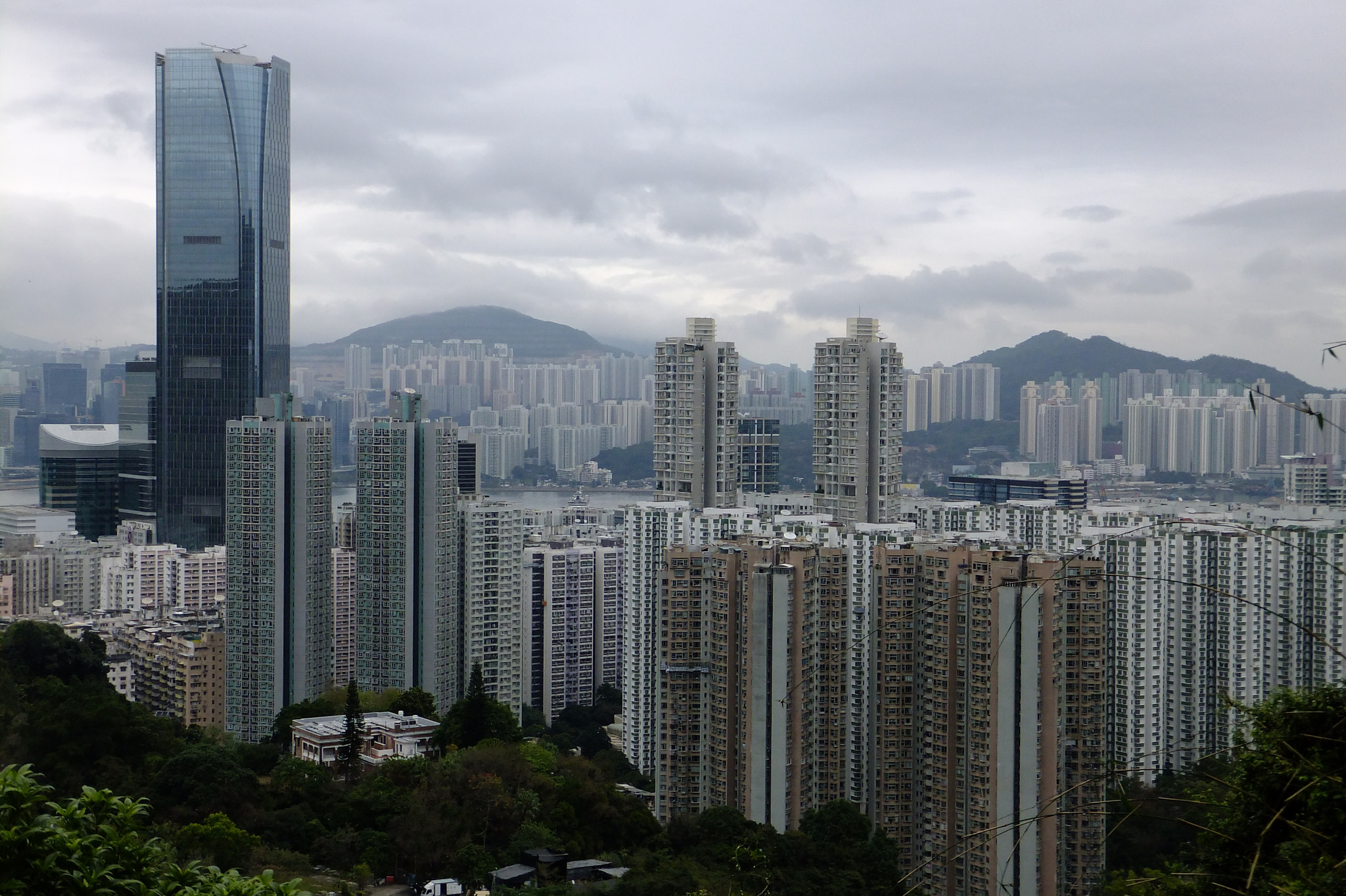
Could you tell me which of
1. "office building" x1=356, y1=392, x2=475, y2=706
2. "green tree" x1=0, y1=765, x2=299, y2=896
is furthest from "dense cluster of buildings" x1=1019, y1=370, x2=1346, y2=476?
"green tree" x1=0, y1=765, x2=299, y2=896

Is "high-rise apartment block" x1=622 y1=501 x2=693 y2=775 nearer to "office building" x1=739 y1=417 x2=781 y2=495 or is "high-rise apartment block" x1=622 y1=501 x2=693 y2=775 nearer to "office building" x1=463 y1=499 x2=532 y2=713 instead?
"office building" x1=463 y1=499 x2=532 y2=713

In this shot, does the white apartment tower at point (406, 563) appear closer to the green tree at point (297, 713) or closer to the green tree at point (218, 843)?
the green tree at point (297, 713)

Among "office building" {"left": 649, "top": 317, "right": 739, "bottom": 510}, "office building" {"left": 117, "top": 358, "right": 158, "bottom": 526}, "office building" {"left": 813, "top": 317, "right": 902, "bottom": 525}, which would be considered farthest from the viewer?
"office building" {"left": 117, "top": 358, "right": 158, "bottom": 526}

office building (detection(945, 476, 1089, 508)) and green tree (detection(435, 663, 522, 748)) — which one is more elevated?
office building (detection(945, 476, 1089, 508))

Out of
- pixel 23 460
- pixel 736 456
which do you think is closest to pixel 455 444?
pixel 736 456

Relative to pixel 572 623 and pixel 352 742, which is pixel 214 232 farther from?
pixel 352 742

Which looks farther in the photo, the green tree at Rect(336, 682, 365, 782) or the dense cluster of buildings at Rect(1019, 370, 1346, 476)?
the dense cluster of buildings at Rect(1019, 370, 1346, 476)

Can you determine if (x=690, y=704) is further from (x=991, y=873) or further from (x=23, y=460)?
(x=23, y=460)
